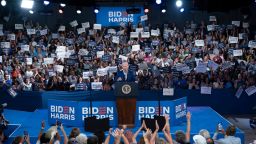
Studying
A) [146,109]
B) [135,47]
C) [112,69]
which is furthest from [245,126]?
[135,47]

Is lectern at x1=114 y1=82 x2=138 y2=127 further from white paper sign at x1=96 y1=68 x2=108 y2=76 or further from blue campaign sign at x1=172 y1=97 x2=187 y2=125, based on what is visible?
white paper sign at x1=96 y1=68 x2=108 y2=76

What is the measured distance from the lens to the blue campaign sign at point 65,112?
1474cm

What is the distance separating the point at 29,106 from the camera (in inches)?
785

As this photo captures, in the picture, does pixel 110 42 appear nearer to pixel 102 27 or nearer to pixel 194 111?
pixel 102 27

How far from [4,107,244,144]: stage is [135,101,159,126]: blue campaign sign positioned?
2.05 ft

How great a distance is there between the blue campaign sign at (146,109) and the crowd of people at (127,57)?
960 mm

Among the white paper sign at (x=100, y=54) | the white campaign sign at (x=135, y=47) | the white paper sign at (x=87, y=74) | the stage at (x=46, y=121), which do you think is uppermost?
the white campaign sign at (x=135, y=47)

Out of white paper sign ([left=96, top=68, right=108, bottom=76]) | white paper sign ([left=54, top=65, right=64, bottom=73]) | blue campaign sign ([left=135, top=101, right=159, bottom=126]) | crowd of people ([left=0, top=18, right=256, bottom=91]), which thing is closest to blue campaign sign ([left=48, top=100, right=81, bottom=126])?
blue campaign sign ([left=135, top=101, right=159, bottom=126])

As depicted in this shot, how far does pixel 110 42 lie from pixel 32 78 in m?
6.20

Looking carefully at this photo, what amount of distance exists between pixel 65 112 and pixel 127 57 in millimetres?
7979

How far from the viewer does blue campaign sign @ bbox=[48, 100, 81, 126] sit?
1474cm

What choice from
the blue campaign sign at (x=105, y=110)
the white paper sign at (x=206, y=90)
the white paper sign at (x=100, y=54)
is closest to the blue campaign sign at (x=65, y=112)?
the blue campaign sign at (x=105, y=110)

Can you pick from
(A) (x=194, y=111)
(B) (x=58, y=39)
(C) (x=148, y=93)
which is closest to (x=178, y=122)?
(A) (x=194, y=111)

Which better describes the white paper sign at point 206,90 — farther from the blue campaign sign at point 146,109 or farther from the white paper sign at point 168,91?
the blue campaign sign at point 146,109
